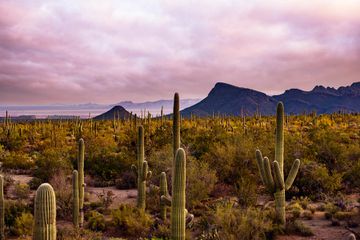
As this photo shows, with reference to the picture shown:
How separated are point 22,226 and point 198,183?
6.51 m

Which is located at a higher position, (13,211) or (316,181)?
(316,181)

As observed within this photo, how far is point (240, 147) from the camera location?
18922mm

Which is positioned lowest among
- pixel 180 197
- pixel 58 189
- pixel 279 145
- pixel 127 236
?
pixel 127 236

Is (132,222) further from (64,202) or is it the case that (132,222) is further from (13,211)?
(13,211)

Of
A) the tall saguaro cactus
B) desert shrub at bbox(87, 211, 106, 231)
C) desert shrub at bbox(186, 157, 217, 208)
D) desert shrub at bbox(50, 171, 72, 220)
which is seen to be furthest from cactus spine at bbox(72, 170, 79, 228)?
desert shrub at bbox(186, 157, 217, 208)

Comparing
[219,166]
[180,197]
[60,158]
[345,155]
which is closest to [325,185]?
[345,155]

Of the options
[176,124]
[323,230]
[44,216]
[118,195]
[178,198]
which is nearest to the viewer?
[44,216]

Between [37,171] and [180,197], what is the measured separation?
15.0 meters

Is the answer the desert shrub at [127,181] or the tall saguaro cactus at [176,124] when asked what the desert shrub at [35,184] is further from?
the tall saguaro cactus at [176,124]

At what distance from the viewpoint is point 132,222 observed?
1271cm

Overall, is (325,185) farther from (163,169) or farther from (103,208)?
(103,208)

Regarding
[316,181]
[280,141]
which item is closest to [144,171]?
[280,141]

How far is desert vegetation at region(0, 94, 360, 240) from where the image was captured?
11.1m

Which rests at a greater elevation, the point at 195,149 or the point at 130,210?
the point at 195,149
